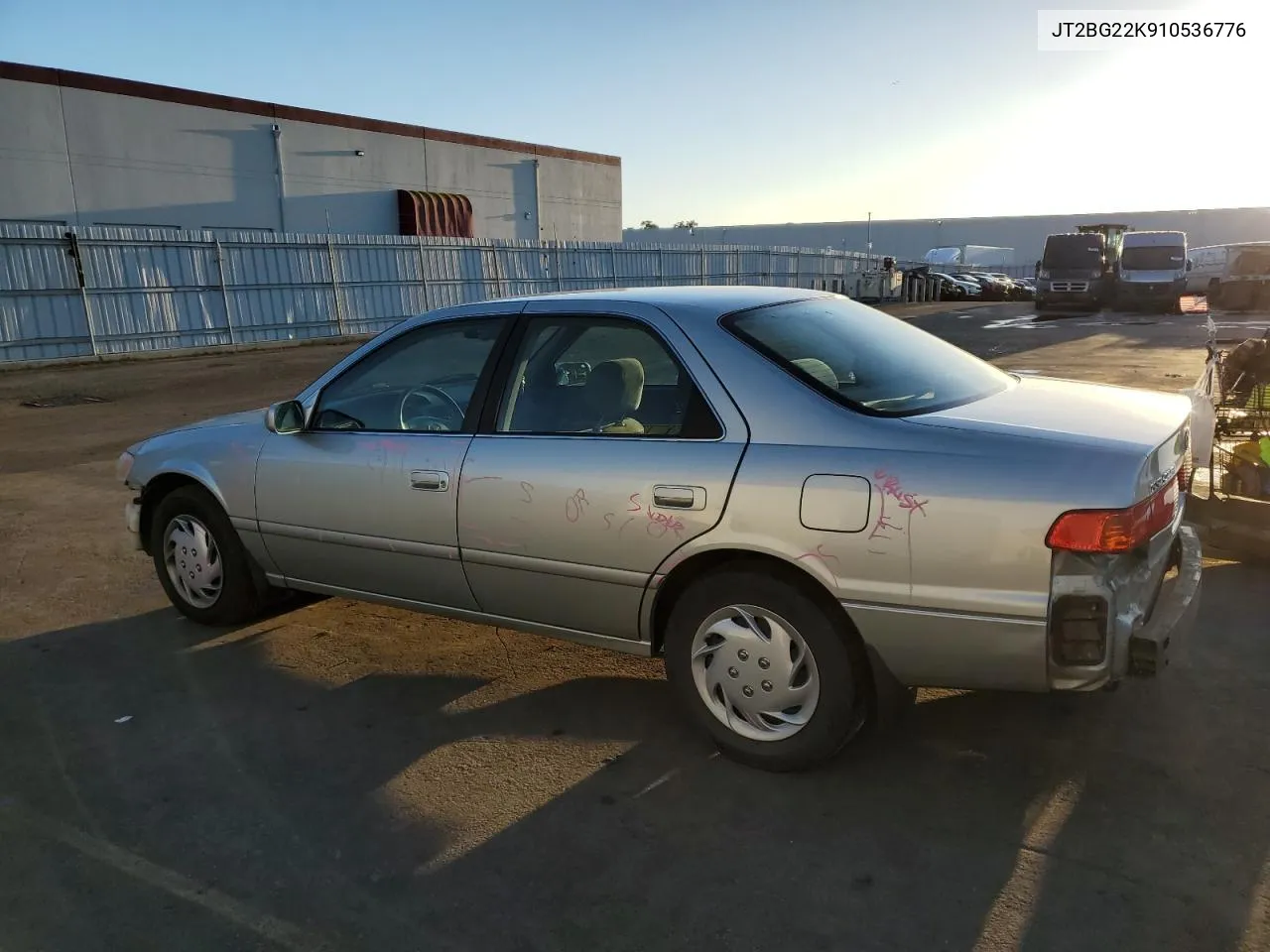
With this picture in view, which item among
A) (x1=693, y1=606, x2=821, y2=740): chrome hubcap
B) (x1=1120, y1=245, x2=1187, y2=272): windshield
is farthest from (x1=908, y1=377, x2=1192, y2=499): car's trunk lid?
(x1=1120, y1=245, x2=1187, y2=272): windshield

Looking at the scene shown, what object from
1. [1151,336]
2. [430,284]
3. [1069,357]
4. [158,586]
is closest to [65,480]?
[158,586]

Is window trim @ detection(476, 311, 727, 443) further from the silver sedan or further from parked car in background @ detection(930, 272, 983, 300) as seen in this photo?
parked car in background @ detection(930, 272, 983, 300)

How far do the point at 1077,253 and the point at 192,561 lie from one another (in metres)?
32.3

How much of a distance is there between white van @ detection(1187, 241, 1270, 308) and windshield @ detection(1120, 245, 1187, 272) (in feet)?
4.54

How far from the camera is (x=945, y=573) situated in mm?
2713

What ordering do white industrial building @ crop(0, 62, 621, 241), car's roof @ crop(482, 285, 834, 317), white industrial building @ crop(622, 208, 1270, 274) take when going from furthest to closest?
white industrial building @ crop(622, 208, 1270, 274) → white industrial building @ crop(0, 62, 621, 241) → car's roof @ crop(482, 285, 834, 317)

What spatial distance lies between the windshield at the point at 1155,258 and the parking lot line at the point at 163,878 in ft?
109

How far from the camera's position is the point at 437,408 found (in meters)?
4.01

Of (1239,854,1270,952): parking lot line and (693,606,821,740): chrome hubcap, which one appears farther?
(693,606,821,740): chrome hubcap

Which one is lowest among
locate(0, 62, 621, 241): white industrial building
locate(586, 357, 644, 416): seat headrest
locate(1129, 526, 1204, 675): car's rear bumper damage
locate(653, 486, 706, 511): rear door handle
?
locate(1129, 526, 1204, 675): car's rear bumper damage

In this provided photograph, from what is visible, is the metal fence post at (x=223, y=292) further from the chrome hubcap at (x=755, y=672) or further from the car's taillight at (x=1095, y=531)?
the car's taillight at (x=1095, y=531)

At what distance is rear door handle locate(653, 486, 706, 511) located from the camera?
3.05m

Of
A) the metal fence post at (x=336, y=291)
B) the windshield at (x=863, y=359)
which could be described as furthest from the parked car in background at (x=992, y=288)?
the windshield at (x=863, y=359)

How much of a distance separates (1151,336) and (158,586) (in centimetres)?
2078
